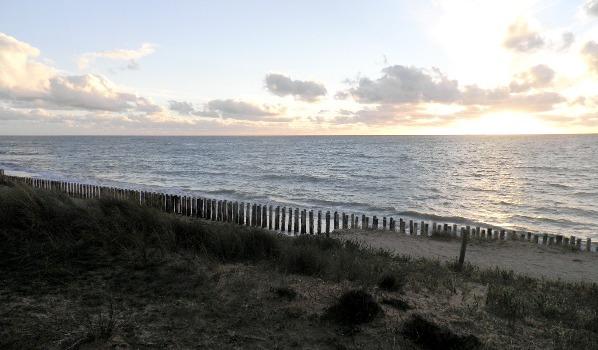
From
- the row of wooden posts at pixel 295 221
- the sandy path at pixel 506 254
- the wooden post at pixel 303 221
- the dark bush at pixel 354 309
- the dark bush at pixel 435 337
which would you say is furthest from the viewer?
the wooden post at pixel 303 221

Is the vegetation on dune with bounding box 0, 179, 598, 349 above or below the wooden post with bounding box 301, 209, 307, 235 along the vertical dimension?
above

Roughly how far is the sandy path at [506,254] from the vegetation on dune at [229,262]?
8.70ft

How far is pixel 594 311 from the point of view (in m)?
5.94

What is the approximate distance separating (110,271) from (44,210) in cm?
317

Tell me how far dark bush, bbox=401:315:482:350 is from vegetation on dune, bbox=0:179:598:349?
2 centimetres

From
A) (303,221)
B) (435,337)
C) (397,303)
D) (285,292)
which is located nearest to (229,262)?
(285,292)

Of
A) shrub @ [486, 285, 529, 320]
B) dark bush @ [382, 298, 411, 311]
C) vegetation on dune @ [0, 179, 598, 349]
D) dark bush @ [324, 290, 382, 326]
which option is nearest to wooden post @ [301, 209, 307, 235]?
vegetation on dune @ [0, 179, 598, 349]

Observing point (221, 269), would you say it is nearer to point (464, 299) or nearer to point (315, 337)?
point (315, 337)

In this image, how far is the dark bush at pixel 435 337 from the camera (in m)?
4.30

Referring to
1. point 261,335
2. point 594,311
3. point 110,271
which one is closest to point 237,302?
point 261,335

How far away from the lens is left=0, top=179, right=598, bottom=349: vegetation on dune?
502 cm

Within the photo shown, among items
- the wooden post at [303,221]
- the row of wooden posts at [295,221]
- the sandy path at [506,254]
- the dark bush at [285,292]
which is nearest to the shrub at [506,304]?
the dark bush at [285,292]

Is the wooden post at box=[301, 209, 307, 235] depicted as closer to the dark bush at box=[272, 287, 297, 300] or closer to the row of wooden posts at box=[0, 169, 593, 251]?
the row of wooden posts at box=[0, 169, 593, 251]

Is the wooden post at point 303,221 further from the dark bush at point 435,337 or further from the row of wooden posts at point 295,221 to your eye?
the dark bush at point 435,337
